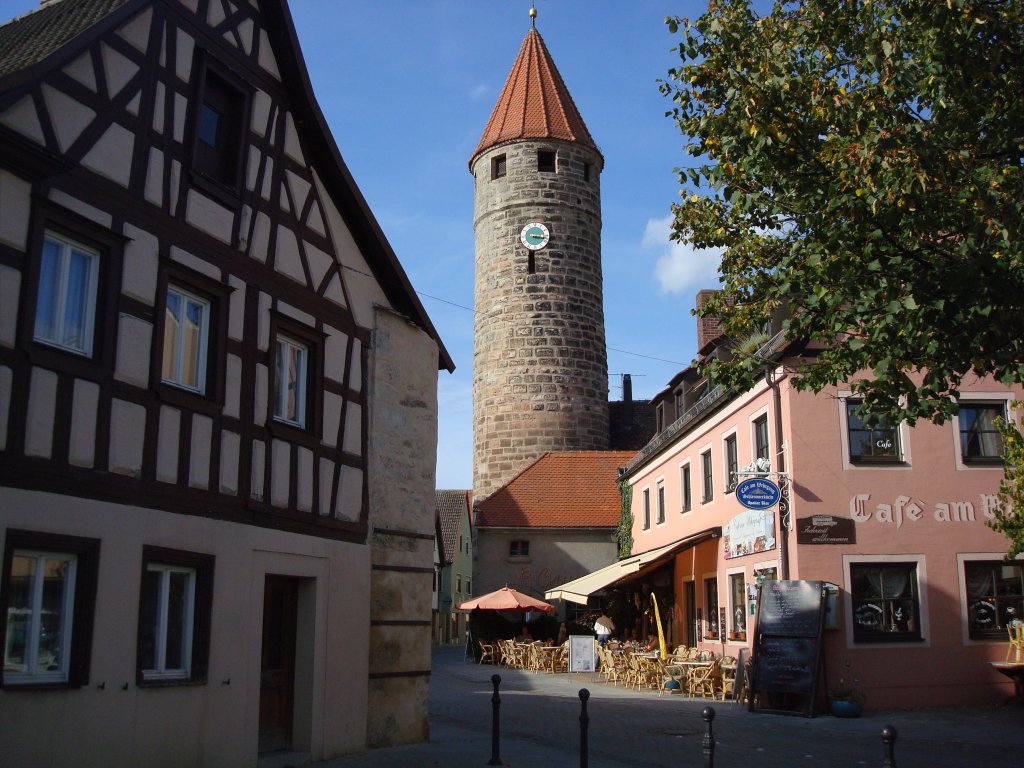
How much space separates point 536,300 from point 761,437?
1970cm

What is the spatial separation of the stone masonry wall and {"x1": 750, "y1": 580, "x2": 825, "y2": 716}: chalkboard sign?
2112cm

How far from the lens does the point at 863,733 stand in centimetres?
1498

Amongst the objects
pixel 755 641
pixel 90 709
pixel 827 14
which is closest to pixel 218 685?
pixel 90 709

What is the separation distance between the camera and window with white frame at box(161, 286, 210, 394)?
10055 millimetres

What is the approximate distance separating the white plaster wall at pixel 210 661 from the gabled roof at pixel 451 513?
4496 cm

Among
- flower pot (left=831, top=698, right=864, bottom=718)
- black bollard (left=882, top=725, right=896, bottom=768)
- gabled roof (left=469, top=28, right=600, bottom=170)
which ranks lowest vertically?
flower pot (left=831, top=698, right=864, bottom=718)

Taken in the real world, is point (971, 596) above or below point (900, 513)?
below

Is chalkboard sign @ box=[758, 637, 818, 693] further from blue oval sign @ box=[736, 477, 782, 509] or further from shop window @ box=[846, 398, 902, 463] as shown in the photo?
shop window @ box=[846, 398, 902, 463]

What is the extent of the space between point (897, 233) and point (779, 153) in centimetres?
135

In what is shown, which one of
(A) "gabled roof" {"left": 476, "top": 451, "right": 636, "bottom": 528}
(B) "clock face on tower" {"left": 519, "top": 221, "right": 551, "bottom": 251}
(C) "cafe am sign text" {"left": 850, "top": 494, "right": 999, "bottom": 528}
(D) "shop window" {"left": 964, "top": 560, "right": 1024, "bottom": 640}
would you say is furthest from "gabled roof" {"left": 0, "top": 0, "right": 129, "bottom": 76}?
(B) "clock face on tower" {"left": 519, "top": 221, "right": 551, "bottom": 251}

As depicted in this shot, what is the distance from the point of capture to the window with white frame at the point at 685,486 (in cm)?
2502

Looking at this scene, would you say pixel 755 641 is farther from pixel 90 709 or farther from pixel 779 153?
pixel 90 709

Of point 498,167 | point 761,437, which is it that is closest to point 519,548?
point 498,167

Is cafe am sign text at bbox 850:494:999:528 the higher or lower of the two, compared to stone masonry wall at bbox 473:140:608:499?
lower
